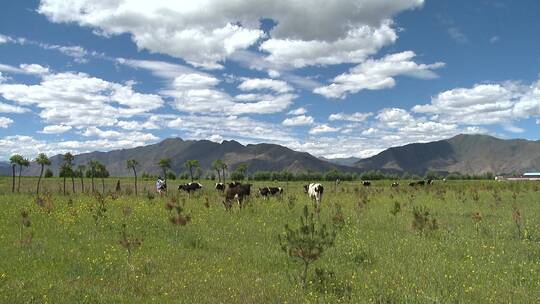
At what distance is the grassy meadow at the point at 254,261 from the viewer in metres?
9.59

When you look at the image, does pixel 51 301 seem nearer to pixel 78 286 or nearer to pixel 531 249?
pixel 78 286

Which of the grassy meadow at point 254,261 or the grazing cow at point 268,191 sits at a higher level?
the grazing cow at point 268,191

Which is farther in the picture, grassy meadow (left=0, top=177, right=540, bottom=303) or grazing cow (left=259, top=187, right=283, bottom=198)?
grazing cow (left=259, top=187, right=283, bottom=198)

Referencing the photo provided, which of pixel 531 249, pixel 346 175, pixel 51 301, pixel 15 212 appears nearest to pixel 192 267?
pixel 51 301

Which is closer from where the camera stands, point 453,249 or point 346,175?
point 453,249

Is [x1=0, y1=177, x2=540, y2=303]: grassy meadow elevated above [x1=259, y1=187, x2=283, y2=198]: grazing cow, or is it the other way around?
[x1=259, y1=187, x2=283, y2=198]: grazing cow

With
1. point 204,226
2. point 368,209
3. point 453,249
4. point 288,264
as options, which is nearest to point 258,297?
point 288,264

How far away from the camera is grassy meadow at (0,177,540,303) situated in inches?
378

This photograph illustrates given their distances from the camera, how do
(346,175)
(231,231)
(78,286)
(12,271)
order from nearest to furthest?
(78,286)
(12,271)
(231,231)
(346,175)

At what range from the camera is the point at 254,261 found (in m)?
12.7

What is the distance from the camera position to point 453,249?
546 inches

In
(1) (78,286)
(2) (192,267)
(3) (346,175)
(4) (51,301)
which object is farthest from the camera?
(3) (346,175)

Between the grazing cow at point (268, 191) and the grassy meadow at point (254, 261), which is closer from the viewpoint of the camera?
the grassy meadow at point (254, 261)

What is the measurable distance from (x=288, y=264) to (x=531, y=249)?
7947 mm
